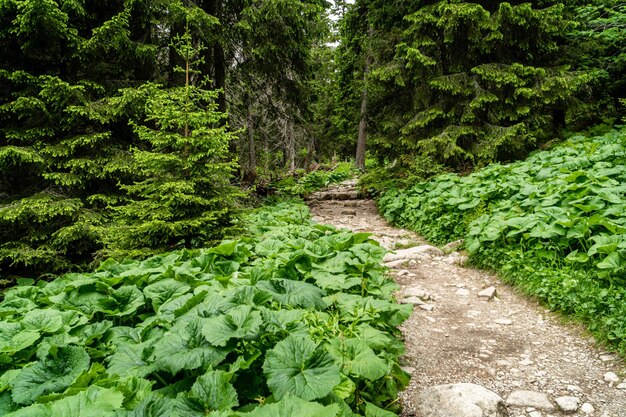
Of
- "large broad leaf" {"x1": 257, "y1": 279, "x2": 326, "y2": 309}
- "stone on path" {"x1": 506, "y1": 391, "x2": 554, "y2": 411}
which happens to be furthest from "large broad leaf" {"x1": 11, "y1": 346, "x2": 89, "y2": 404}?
"stone on path" {"x1": 506, "y1": 391, "x2": 554, "y2": 411}

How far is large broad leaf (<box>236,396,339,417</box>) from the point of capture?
1422 mm

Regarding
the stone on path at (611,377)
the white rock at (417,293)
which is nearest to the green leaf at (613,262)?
the stone on path at (611,377)

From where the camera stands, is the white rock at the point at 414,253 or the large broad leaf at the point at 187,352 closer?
the large broad leaf at the point at 187,352

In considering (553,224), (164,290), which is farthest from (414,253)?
(164,290)

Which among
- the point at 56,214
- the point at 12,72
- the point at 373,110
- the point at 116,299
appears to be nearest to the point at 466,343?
the point at 116,299

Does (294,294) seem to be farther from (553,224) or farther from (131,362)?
(553,224)

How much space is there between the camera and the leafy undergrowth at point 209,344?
166 centimetres

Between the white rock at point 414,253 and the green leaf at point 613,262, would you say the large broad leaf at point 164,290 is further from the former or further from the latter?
the green leaf at point 613,262

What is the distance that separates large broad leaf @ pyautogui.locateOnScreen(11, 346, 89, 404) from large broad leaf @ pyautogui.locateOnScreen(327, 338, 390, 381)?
1386 mm

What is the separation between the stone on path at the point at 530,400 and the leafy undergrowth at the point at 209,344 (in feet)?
2.69

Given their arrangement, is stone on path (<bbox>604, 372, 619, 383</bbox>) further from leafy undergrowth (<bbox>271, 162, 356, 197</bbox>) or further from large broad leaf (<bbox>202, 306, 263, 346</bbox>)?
leafy undergrowth (<bbox>271, 162, 356, 197</bbox>)

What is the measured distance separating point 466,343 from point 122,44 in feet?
22.8

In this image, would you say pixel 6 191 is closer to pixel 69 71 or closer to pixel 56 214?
pixel 56 214

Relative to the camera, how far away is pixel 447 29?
29.3ft
